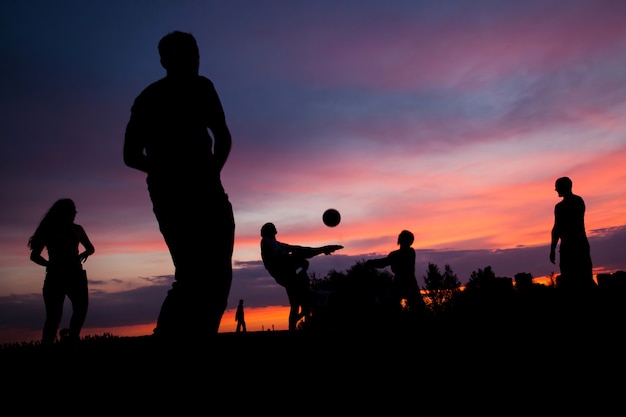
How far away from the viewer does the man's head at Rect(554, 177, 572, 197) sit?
899 cm

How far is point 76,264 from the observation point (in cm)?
783

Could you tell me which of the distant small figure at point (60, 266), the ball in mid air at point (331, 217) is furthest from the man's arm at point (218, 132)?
the ball in mid air at point (331, 217)

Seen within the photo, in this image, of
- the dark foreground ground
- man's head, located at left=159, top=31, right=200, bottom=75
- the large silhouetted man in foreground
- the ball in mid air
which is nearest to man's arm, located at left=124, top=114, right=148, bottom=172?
the large silhouetted man in foreground

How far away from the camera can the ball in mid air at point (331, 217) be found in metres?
16.1

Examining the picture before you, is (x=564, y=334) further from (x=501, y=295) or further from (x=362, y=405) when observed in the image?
(x=501, y=295)

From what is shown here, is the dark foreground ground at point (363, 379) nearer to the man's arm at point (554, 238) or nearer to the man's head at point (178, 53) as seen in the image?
the man's head at point (178, 53)

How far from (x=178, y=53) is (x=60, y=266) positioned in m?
5.43

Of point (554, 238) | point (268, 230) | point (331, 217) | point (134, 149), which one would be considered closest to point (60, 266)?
point (268, 230)

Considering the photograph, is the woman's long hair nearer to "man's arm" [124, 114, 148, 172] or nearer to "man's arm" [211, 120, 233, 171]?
"man's arm" [124, 114, 148, 172]

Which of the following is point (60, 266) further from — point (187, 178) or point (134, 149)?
point (187, 178)

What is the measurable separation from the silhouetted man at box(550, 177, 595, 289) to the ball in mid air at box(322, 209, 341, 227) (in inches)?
316

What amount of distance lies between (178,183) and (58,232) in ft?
17.9

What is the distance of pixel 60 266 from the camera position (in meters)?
7.64

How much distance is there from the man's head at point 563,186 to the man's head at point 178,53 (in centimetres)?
765
